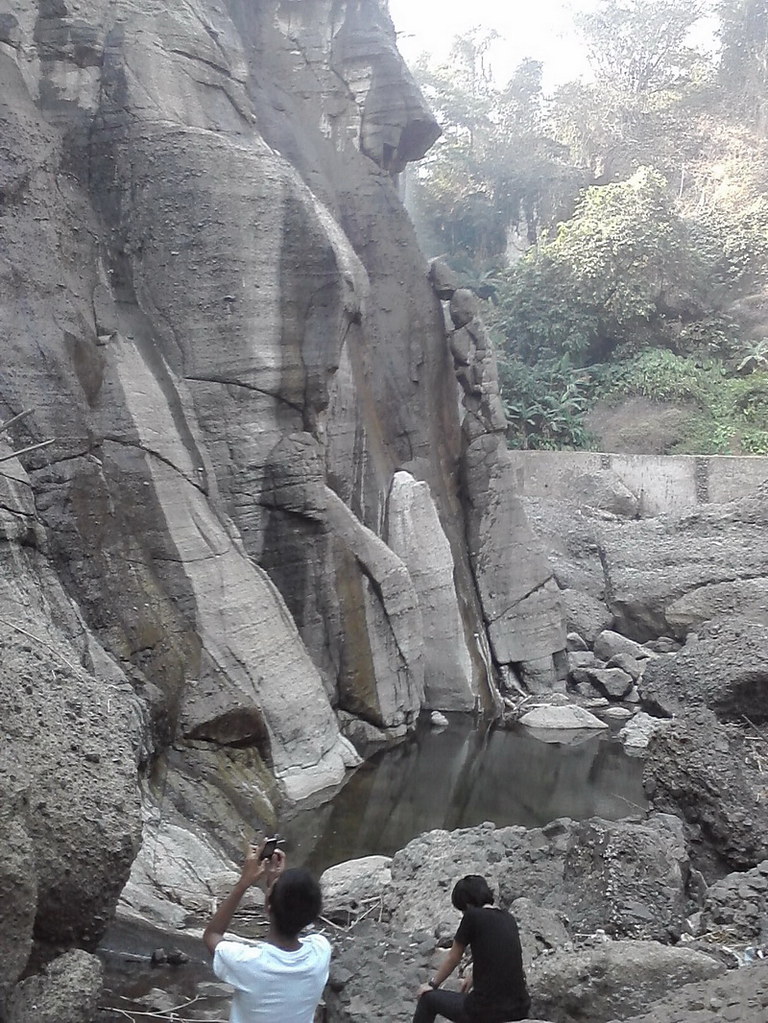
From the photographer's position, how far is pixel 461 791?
10875mm

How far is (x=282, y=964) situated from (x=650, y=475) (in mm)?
19274

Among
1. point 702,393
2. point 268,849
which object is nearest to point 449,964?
point 268,849

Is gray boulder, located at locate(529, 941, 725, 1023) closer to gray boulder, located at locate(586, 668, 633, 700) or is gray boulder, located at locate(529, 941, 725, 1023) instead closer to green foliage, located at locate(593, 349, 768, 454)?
gray boulder, located at locate(586, 668, 633, 700)

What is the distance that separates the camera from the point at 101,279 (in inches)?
416

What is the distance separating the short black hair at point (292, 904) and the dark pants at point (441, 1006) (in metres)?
1.25

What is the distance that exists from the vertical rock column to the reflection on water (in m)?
2.37

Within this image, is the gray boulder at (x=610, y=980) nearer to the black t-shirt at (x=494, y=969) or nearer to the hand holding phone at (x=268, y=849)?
the black t-shirt at (x=494, y=969)

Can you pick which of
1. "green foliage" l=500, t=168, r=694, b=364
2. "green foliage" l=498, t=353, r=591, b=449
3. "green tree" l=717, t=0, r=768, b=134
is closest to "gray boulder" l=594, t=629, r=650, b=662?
"green foliage" l=498, t=353, r=591, b=449

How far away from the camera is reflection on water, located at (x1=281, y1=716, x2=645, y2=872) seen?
911 centimetres

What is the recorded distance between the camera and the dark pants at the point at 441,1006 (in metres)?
3.94

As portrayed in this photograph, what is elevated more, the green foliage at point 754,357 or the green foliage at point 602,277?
the green foliage at point 602,277

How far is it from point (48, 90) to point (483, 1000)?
984 centimetres

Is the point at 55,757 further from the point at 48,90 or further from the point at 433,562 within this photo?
the point at 433,562

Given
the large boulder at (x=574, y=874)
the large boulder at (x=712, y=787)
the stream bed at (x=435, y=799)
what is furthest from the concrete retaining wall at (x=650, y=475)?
the large boulder at (x=574, y=874)
